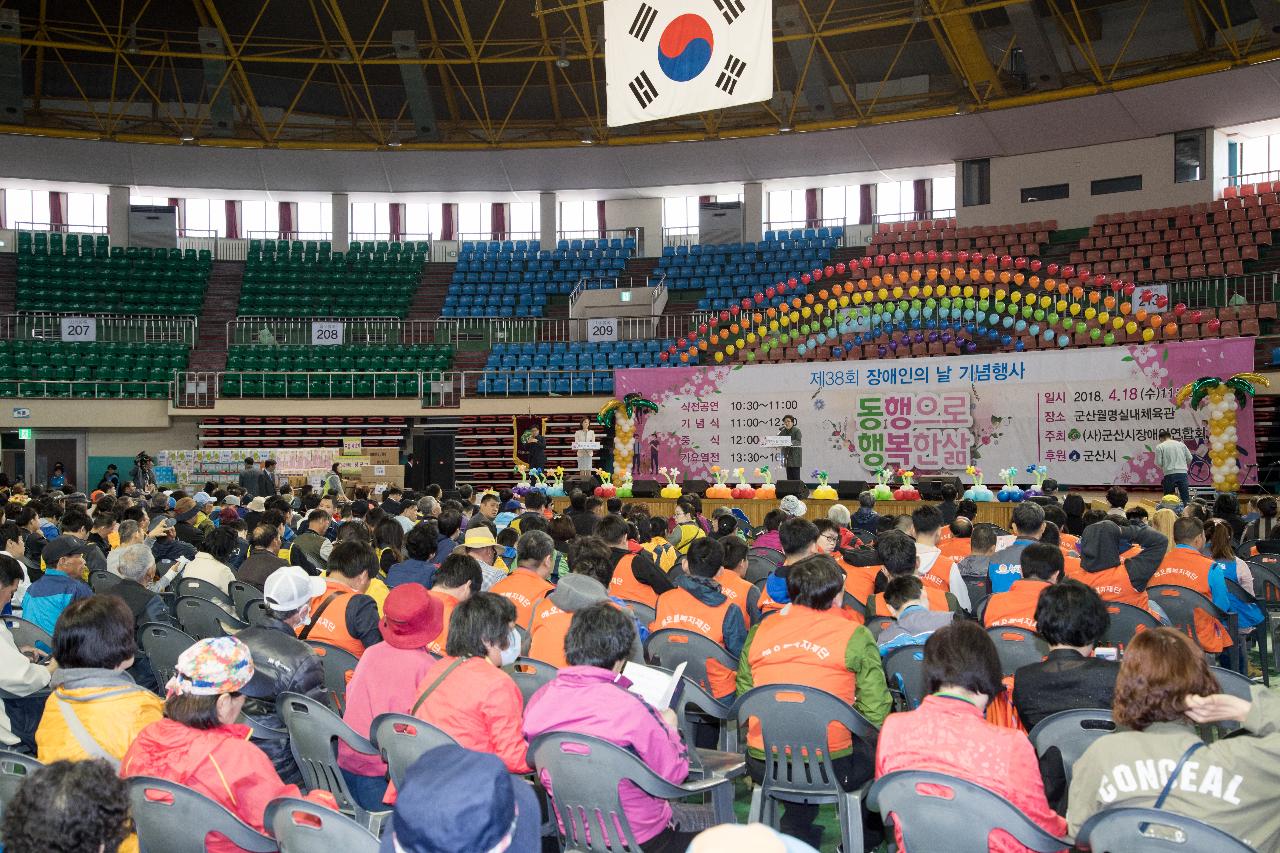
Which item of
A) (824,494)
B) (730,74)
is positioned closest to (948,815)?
(730,74)

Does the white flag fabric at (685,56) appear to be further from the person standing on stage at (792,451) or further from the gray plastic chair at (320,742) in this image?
the gray plastic chair at (320,742)

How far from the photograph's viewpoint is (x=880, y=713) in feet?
14.2

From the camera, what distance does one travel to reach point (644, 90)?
1331 centimetres

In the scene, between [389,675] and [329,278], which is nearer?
[389,675]

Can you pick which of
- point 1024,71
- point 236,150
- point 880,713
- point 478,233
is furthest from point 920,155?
point 880,713

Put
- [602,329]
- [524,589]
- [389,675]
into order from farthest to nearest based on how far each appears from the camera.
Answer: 1. [602,329]
2. [524,589]
3. [389,675]

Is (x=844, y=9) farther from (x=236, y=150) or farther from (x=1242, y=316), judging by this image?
(x=236, y=150)

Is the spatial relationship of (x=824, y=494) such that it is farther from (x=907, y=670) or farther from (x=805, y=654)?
(x=805, y=654)

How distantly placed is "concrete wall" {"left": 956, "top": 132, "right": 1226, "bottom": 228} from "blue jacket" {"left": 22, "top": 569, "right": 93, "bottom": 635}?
2530 centimetres

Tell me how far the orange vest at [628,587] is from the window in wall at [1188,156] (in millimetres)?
23116

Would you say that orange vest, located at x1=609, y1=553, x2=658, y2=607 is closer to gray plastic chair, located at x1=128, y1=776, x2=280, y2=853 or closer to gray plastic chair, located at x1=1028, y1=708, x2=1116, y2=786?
gray plastic chair, located at x1=1028, y1=708, x2=1116, y2=786

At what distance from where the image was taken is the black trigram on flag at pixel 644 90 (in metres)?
13.2

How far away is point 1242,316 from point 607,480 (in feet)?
38.2

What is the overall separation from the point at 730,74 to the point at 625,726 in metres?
10.5
